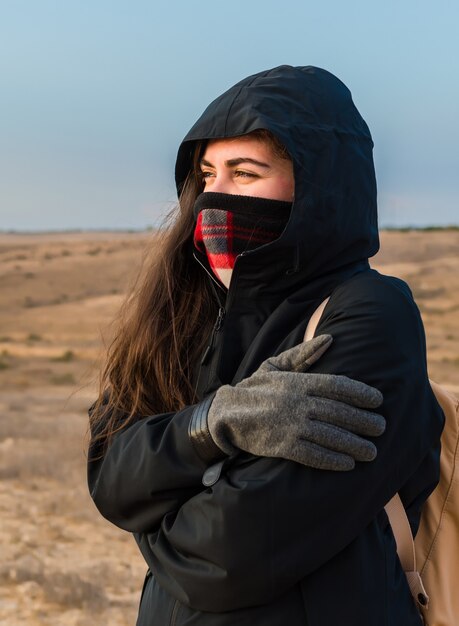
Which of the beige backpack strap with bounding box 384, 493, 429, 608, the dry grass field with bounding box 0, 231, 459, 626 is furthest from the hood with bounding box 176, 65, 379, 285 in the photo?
the dry grass field with bounding box 0, 231, 459, 626

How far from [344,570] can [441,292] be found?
3231 cm

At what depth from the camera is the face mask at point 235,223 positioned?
236cm

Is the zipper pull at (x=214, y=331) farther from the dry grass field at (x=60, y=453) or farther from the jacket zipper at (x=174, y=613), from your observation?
the jacket zipper at (x=174, y=613)

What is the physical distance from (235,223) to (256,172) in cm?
14

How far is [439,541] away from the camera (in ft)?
7.64

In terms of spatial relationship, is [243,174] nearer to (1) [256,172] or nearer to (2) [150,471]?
(1) [256,172]

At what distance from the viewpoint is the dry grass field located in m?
5.67

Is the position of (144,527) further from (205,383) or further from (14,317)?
(14,317)

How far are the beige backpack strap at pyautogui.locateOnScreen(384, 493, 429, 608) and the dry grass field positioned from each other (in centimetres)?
104

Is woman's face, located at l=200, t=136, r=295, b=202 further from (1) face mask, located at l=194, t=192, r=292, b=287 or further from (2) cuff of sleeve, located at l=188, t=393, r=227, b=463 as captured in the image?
(2) cuff of sleeve, located at l=188, t=393, r=227, b=463

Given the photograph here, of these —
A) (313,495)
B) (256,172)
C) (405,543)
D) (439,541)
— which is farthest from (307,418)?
(256,172)

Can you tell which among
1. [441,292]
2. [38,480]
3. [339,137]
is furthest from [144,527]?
[441,292]

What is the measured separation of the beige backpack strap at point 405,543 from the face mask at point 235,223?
709mm

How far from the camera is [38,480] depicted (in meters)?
8.77
